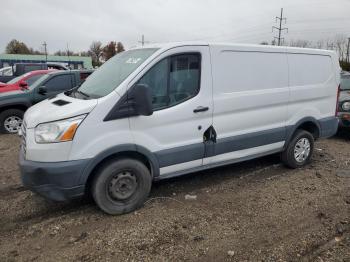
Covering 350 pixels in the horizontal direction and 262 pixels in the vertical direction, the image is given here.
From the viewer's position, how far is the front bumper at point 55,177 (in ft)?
11.6

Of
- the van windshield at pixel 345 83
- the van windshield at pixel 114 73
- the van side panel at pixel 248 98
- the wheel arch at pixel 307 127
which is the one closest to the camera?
the van windshield at pixel 114 73

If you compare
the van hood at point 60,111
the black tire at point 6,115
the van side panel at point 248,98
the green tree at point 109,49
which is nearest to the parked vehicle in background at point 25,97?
the black tire at point 6,115

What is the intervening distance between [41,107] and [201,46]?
2.16m

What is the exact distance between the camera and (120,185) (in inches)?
154

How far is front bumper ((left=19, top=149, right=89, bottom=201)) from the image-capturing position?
3521 millimetres

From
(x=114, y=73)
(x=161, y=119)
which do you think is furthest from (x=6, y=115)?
(x=161, y=119)

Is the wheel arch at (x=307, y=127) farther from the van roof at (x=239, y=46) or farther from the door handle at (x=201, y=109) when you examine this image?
the door handle at (x=201, y=109)

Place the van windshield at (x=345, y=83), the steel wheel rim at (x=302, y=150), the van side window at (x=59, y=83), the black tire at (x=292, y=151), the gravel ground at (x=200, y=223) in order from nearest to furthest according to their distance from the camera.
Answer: the gravel ground at (x=200, y=223) → the black tire at (x=292, y=151) → the steel wheel rim at (x=302, y=150) → the van side window at (x=59, y=83) → the van windshield at (x=345, y=83)

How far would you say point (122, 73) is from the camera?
406 cm

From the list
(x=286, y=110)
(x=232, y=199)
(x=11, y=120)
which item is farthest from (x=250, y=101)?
(x=11, y=120)

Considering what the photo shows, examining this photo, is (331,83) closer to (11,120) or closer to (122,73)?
(122,73)

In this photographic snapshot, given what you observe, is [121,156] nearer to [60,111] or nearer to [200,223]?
[60,111]

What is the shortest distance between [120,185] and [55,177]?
76 centimetres

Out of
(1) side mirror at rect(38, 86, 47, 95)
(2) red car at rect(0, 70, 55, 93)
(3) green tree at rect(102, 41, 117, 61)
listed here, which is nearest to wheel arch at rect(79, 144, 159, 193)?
(1) side mirror at rect(38, 86, 47, 95)
